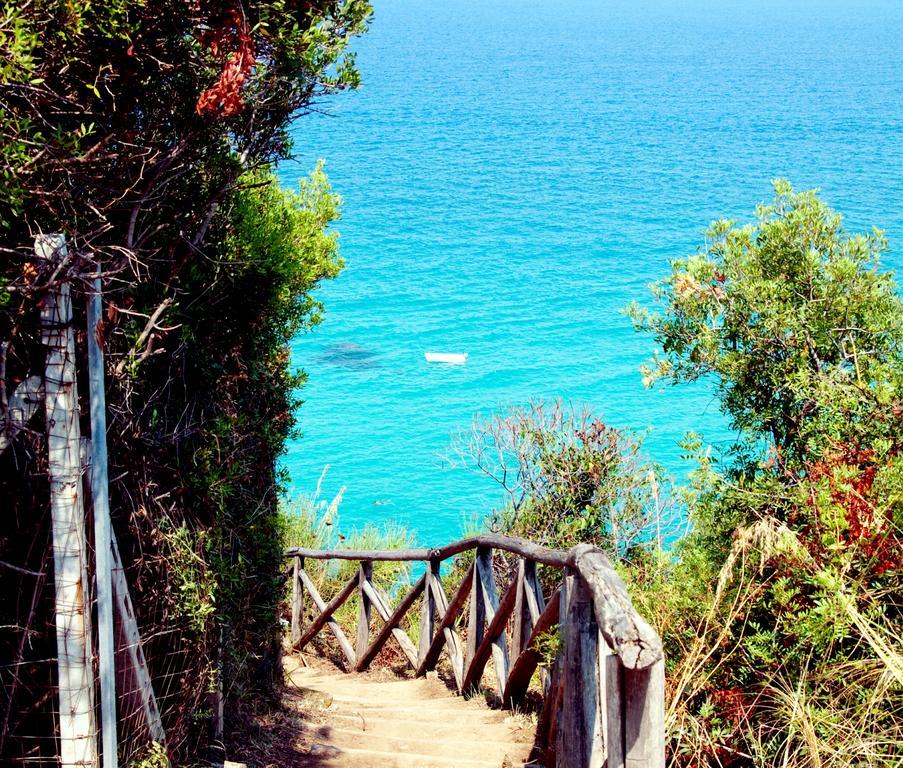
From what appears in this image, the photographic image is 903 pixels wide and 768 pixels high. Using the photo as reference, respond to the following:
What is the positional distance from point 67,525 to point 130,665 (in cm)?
74

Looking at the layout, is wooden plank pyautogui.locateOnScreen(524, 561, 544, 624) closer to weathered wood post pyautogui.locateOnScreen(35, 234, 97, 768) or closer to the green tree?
the green tree

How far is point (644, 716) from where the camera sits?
2705 millimetres

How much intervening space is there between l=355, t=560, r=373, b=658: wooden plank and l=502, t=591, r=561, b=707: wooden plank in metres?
3.35

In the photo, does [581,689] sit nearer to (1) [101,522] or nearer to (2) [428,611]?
(1) [101,522]

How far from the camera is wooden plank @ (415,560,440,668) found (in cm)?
790

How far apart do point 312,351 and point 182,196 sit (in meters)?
26.5

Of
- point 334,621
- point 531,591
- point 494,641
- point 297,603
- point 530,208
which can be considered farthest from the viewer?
point 530,208

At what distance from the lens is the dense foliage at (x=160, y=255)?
343cm

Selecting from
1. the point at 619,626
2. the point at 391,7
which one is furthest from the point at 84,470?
the point at 391,7

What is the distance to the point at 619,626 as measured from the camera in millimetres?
2783

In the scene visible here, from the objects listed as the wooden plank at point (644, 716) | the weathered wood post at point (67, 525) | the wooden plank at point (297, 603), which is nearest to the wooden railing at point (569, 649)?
the wooden plank at point (644, 716)

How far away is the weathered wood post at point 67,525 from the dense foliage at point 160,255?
9cm

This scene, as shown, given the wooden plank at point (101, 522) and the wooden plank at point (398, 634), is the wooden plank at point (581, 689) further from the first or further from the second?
the wooden plank at point (398, 634)

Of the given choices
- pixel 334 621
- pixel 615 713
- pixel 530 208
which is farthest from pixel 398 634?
pixel 530 208
